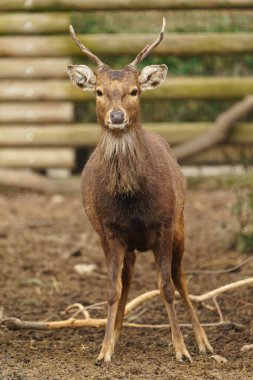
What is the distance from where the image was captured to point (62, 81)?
41.1 feet

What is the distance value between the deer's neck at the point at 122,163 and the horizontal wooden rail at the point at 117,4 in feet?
20.6

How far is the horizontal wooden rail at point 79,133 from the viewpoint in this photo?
12367 mm

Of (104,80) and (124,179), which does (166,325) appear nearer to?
(124,179)

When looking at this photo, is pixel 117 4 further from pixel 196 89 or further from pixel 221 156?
pixel 221 156

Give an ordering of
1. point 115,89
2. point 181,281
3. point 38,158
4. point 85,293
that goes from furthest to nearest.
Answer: point 38,158 → point 85,293 → point 181,281 → point 115,89

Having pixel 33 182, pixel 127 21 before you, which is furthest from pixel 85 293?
pixel 127 21

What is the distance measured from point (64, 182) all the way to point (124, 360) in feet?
21.7

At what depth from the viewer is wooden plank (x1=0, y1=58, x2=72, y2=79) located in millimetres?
12430

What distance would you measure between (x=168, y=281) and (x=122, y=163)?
79 centimetres

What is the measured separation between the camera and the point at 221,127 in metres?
12.2

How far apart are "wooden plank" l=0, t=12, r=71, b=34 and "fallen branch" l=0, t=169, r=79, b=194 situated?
1.78 m

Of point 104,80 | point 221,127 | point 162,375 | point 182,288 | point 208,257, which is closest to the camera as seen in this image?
point 162,375

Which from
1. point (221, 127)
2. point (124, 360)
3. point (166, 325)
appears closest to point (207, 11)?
point (221, 127)

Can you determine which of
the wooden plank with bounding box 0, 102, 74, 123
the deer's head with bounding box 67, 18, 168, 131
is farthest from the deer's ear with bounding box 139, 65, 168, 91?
the wooden plank with bounding box 0, 102, 74, 123
